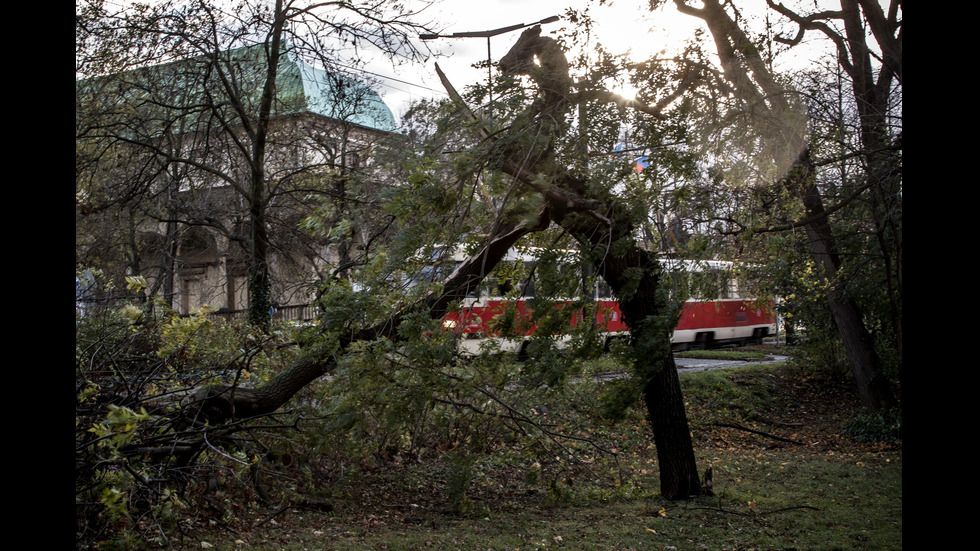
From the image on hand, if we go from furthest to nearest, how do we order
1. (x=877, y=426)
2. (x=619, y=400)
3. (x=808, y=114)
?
(x=877, y=426) < (x=808, y=114) < (x=619, y=400)

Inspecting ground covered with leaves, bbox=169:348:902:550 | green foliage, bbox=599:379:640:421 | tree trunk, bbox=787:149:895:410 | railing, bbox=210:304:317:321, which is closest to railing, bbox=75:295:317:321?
railing, bbox=210:304:317:321

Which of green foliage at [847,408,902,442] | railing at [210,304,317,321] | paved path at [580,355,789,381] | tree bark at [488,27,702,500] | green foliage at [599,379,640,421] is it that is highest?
tree bark at [488,27,702,500]

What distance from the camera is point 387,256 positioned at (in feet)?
17.5

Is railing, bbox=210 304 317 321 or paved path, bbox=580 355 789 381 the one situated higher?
railing, bbox=210 304 317 321

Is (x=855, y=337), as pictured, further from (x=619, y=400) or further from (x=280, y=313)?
(x=280, y=313)

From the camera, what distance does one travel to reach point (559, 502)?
8.52 metres

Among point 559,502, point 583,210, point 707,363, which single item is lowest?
point 559,502

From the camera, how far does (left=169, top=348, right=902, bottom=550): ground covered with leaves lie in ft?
20.4

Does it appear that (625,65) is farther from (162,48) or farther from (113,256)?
(113,256)

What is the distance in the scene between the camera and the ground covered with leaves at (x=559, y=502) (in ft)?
20.4

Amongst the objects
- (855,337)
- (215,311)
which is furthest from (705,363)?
(215,311)

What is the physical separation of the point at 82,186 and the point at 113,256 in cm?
879

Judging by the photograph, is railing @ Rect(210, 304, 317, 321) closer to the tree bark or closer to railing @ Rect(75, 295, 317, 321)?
railing @ Rect(75, 295, 317, 321)
